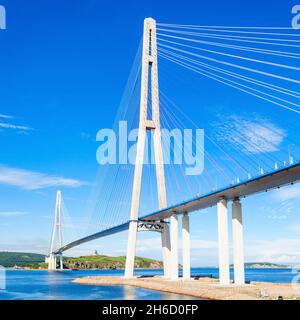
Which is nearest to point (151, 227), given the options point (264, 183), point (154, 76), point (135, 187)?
point (135, 187)

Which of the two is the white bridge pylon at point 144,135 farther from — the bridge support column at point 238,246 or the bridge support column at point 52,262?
the bridge support column at point 52,262

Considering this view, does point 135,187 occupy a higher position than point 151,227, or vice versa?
point 135,187

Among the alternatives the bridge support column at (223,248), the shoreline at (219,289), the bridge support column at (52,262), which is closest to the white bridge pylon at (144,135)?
the shoreline at (219,289)

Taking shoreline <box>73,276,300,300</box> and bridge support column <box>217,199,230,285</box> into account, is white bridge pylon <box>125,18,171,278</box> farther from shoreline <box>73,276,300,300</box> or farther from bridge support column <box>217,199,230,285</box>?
bridge support column <box>217,199,230,285</box>

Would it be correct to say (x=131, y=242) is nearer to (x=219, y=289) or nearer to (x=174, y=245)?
(x=174, y=245)

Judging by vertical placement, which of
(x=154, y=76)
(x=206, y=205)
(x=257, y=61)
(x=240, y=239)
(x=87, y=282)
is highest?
(x=154, y=76)

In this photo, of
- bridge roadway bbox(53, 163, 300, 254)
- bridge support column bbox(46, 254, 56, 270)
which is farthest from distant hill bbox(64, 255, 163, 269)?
bridge roadway bbox(53, 163, 300, 254)
